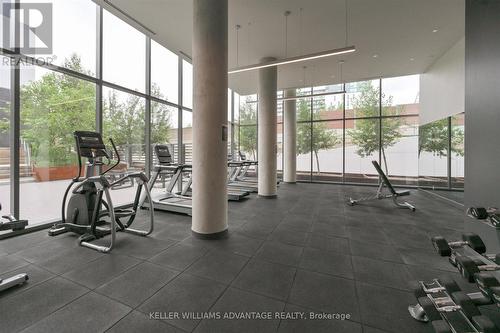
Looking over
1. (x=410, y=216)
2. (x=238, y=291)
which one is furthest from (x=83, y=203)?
(x=410, y=216)

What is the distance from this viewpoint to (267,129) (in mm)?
6355

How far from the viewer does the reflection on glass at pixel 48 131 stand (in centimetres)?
347

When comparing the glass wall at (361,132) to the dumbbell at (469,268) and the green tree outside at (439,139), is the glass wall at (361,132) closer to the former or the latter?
the green tree outside at (439,139)

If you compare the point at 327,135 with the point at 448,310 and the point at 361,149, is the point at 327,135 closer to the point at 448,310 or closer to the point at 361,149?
the point at 361,149

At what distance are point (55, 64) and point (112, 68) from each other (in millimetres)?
1021

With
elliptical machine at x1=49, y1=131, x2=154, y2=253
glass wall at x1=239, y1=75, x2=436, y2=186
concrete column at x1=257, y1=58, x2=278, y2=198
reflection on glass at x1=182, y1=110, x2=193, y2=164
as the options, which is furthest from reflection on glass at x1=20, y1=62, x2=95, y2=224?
glass wall at x1=239, y1=75, x2=436, y2=186

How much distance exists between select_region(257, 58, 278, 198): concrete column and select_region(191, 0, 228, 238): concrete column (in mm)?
3195

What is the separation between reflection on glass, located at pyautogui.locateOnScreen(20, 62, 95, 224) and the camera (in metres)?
3.47

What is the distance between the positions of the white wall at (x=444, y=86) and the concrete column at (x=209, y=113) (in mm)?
6006

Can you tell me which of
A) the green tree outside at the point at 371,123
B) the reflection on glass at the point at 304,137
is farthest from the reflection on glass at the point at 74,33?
the green tree outside at the point at 371,123

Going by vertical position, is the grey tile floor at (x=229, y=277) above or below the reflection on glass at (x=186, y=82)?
below

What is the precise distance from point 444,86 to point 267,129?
523 centimetres

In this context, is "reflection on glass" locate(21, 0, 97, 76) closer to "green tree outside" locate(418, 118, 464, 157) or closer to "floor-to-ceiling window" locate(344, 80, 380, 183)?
"floor-to-ceiling window" locate(344, 80, 380, 183)

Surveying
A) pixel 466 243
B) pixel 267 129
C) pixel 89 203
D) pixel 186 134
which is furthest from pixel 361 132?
pixel 89 203
